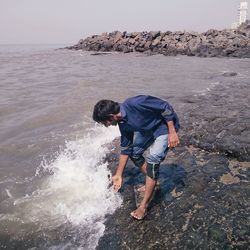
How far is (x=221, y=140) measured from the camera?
6.47 m

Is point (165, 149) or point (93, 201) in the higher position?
point (165, 149)

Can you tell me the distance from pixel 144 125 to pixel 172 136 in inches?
14.1

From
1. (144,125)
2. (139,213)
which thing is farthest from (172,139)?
(139,213)

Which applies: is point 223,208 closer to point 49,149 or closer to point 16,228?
point 16,228

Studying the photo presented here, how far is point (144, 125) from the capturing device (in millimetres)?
3900

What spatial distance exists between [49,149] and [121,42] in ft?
126

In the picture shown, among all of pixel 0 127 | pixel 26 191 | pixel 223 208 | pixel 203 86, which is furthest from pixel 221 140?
pixel 203 86

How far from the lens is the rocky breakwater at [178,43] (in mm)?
33666

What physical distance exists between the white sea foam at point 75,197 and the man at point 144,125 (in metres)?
0.64

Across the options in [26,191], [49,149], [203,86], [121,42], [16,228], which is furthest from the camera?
[121,42]

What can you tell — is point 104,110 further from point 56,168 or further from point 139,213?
point 56,168

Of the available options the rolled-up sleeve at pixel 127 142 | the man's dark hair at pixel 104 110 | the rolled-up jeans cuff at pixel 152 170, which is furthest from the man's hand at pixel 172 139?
the man's dark hair at pixel 104 110

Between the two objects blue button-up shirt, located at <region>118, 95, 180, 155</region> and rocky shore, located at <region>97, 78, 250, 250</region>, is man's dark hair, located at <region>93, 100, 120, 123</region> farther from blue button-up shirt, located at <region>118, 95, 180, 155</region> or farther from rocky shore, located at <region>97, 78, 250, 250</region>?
rocky shore, located at <region>97, 78, 250, 250</region>

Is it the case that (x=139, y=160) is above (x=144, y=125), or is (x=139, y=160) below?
below
